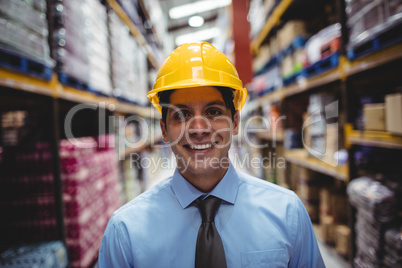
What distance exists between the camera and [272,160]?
4961 mm

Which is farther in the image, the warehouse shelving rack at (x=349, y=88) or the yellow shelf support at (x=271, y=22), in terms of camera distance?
the yellow shelf support at (x=271, y=22)

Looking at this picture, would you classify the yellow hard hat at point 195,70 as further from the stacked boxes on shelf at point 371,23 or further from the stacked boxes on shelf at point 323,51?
the stacked boxes on shelf at point 323,51

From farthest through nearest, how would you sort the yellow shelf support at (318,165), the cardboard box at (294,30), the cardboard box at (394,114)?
the cardboard box at (294,30), the yellow shelf support at (318,165), the cardboard box at (394,114)

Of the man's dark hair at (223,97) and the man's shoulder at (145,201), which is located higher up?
the man's dark hair at (223,97)

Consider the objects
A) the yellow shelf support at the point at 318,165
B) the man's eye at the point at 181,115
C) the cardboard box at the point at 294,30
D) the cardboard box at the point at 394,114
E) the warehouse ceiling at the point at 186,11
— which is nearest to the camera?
the man's eye at the point at 181,115

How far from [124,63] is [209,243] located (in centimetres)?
320

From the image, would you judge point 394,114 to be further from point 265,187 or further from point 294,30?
point 294,30

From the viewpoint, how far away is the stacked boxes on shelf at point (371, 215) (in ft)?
5.40

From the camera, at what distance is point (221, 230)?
3.52ft

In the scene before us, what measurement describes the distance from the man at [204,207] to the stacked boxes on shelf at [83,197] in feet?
3.62

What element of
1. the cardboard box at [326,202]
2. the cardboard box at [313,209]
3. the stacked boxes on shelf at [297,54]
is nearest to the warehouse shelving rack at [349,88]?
the stacked boxes on shelf at [297,54]

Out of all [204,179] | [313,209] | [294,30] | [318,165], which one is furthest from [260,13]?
[204,179]

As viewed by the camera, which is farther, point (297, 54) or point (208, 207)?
point (297, 54)

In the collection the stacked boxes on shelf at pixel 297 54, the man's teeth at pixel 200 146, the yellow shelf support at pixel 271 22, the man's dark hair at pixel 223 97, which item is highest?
the yellow shelf support at pixel 271 22
